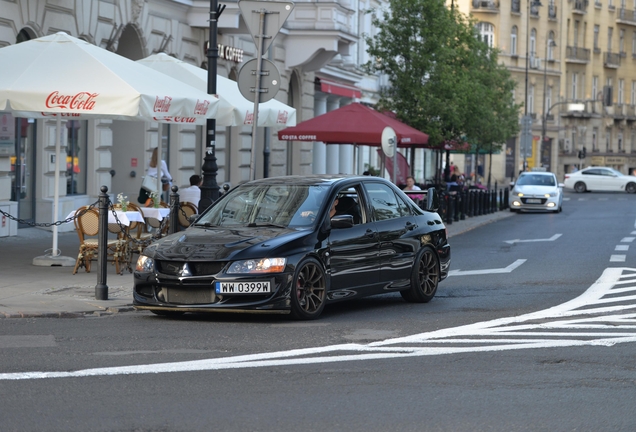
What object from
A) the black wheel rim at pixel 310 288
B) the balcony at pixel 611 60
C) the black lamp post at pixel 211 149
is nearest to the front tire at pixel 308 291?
the black wheel rim at pixel 310 288

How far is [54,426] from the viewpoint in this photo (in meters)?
6.45

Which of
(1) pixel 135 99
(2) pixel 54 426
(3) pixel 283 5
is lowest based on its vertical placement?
(2) pixel 54 426

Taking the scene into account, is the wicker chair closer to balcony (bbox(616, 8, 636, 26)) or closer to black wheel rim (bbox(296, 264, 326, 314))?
black wheel rim (bbox(296, 264, 326, 314))

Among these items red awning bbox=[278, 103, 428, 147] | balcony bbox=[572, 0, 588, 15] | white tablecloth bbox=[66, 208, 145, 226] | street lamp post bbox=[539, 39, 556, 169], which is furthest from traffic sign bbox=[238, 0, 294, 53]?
balcony bbox=[572, 0, 588, 15]

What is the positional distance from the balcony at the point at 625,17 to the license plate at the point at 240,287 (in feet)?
323

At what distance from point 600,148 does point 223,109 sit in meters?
85.8

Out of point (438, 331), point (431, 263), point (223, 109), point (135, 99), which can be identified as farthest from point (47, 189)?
point (438, 331)

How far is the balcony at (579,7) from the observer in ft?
316

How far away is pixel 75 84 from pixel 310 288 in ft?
16.4

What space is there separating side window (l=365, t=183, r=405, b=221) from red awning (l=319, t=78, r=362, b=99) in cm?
2896

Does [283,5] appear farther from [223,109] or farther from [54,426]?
[54,426]

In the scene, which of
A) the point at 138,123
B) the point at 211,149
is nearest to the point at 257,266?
the point at 211,149

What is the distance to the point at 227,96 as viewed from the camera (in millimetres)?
19375

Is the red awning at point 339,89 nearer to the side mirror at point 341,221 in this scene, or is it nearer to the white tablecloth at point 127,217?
the white tablecloth at point 127,217
